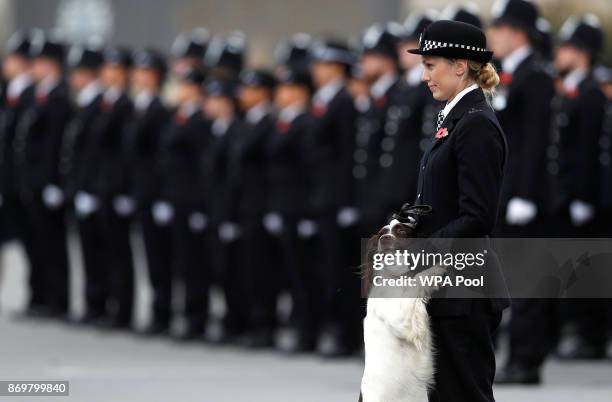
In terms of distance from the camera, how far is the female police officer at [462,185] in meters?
5.33

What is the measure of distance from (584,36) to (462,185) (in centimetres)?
604

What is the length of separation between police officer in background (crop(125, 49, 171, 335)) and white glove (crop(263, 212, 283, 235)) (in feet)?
3.65

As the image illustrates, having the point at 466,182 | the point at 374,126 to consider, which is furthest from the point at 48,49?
the point at 466,182

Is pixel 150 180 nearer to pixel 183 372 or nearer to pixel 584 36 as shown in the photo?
pixel 183 372

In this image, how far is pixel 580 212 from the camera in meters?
10.5

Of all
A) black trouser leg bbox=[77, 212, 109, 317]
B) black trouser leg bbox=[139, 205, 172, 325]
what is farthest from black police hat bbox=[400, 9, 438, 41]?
black trouser leg bbox=[77, 212, 109, 317]

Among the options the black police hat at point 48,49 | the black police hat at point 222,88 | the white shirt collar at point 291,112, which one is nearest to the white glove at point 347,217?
the white shirt collar at point 291,112

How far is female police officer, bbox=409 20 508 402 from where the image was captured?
5.33 metres

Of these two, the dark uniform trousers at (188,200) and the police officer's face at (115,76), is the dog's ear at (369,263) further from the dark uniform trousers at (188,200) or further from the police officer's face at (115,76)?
the police officer's face at (115,76)

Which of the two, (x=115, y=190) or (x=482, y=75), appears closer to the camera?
(x=482, y=75)

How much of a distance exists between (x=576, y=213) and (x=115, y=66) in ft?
14.1

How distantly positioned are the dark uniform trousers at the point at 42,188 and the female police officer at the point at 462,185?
26.6 feet

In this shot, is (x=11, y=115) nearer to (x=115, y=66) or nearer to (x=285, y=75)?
(x=115, y=66)

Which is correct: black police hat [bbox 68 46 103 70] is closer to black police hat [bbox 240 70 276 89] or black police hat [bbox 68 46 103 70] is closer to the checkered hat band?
black police hat [bbox 240 70 276 89]
